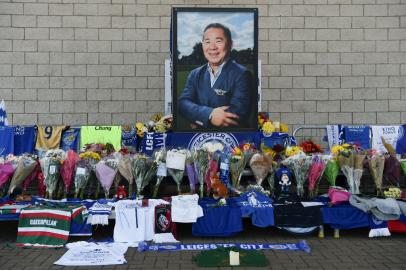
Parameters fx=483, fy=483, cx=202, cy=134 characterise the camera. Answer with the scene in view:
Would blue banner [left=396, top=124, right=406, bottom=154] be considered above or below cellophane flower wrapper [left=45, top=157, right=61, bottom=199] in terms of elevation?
above

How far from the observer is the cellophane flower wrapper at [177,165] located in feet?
22.9

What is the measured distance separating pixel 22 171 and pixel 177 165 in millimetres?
2242

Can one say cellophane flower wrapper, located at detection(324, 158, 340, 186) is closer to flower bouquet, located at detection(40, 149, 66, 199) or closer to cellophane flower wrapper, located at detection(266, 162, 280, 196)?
cellophane flower wrapper, located at detection(266, 162, 280, 196)

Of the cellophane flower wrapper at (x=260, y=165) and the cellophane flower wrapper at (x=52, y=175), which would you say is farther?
the cellophane flower wrapper at (x=260, y=165)

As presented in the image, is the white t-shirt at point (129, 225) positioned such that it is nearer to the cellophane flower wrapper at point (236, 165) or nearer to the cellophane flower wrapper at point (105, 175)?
the cellophane flower wrapper at point (105, 175)

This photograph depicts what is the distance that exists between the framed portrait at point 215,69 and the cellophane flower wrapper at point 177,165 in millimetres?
1019

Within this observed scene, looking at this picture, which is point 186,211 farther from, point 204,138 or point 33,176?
point 33,176

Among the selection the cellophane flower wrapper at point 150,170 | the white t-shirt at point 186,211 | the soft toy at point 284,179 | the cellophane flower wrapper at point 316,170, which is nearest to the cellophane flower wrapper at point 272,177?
the soft toy at point 284,179

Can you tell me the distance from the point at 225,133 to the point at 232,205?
1629 mm

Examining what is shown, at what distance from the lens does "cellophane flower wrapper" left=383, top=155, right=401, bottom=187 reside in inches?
285

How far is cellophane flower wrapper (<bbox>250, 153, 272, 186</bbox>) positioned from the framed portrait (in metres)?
0.99

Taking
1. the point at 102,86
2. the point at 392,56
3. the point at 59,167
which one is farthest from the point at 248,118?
the point at 392,56

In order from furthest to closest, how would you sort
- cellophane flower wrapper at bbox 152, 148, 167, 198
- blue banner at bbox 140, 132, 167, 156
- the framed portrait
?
blue banner at bbox 140, 132, 167, 156
the framed portrait
cellophane flower wrapper at bbox 152, 148, 167, 198

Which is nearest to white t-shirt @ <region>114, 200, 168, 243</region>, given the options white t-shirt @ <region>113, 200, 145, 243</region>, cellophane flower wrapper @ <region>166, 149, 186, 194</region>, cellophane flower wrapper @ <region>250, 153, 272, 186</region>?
white t-shirt @ <region>113, 200, 145, 243</region>
